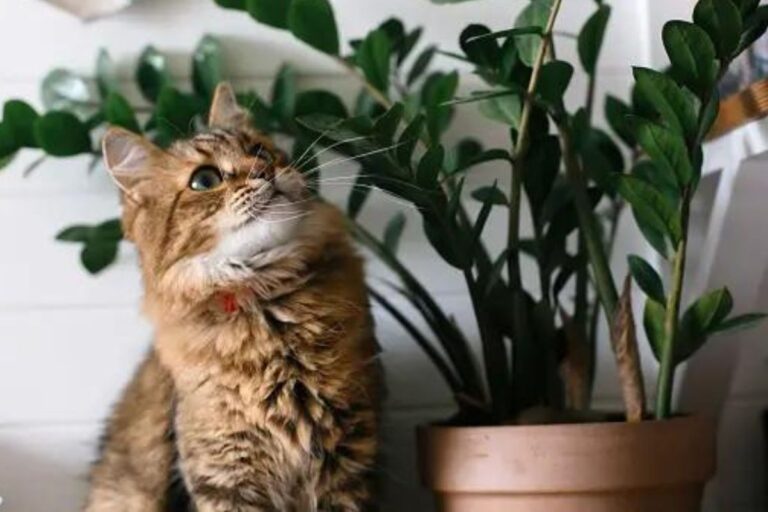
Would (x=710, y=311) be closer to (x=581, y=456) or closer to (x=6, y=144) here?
(x=581, y=456)

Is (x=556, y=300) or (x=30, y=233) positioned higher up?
(x=556, y=300)

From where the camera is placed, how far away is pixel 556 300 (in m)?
1.31

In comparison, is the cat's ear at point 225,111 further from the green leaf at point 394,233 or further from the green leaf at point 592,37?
the green leaf at point 592,37

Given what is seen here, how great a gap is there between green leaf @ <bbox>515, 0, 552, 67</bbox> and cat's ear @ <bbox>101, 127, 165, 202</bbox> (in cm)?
45

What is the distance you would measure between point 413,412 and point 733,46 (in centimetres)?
70

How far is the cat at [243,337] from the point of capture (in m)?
1.12

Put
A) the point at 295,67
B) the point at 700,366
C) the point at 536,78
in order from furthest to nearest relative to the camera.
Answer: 1. the point at 295,67
2. the point at 700,366
3. the point at 536,78

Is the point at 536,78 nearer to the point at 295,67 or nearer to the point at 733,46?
the point at 733,46

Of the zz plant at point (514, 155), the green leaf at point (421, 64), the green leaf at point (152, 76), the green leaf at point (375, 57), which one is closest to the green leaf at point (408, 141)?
the zz plant at point (514, 155)

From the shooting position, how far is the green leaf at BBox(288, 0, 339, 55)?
125 centimetres

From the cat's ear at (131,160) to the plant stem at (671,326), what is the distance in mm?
609

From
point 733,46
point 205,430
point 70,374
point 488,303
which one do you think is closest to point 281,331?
point 205,430

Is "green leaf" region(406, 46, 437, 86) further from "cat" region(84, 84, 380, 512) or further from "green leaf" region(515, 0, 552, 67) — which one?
"cat" region(84, 84, 380, 512)

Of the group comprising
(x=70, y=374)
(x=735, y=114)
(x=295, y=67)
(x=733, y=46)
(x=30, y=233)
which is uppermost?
(x=733, y=46)
